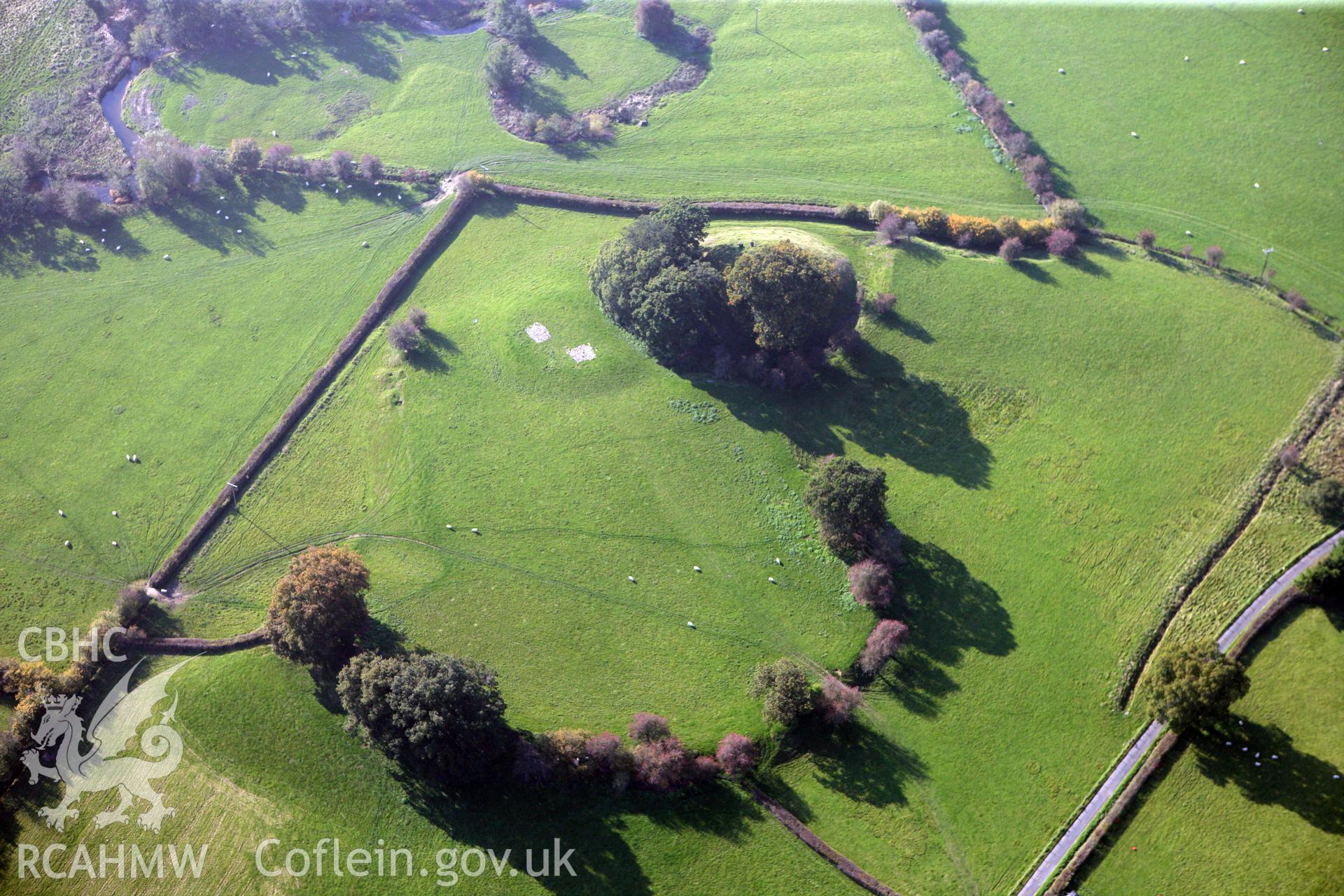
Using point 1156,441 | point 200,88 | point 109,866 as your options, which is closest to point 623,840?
point 109,866

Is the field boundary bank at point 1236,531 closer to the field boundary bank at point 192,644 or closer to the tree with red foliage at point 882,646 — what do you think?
the tree with red foliage at point 882,646

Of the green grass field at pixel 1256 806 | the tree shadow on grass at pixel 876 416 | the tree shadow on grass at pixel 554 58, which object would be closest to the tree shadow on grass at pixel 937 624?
the tree shadow on grass at pixel 876 416

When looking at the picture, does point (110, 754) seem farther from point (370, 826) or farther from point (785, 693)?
point (785, 693)

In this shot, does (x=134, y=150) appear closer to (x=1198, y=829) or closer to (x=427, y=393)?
(x=427, y=393)

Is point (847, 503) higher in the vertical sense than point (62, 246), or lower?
higher

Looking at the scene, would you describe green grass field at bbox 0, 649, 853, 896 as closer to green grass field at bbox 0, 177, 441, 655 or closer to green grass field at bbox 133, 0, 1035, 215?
green grass field at bbox 0, 177, 441, 655

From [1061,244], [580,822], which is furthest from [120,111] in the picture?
[1061,244]

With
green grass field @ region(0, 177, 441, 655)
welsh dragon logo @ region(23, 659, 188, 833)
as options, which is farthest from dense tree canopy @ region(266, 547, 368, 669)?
green grass field @ region(0, 177, 441, 655)
